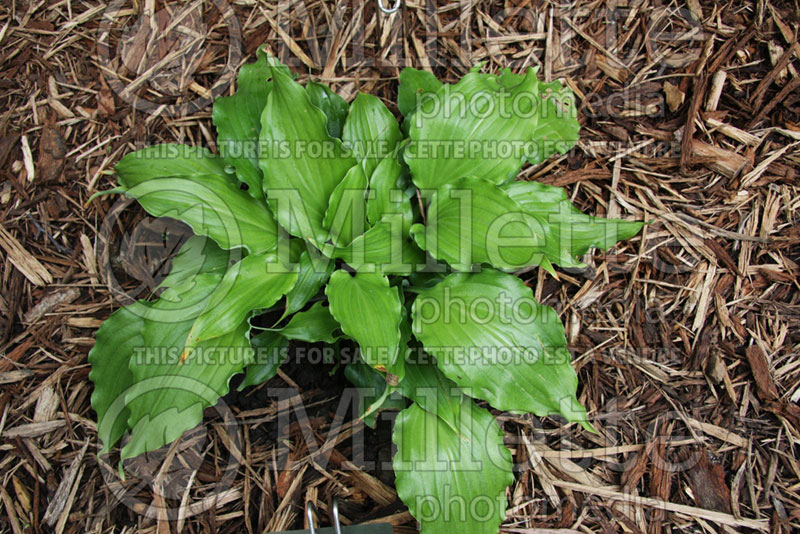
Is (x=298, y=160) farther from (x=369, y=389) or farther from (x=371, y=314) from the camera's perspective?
(x=369, y=389)

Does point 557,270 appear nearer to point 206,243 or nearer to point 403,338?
point 403,338

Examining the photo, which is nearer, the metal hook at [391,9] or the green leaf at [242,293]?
the green leaf at [242,293]

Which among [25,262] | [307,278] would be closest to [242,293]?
[307,278]

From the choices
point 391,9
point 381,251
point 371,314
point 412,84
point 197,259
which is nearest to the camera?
point 371,314

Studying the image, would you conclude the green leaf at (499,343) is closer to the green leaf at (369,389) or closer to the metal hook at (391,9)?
the green leaf at (369,389)

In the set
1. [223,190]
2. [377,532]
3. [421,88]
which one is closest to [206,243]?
[223,190]

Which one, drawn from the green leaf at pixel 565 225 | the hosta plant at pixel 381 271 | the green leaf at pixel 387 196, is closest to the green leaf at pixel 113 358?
the hosta plant at pixel 381 271

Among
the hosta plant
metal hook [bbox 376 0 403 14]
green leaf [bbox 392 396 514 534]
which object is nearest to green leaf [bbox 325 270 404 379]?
the hosta plant
